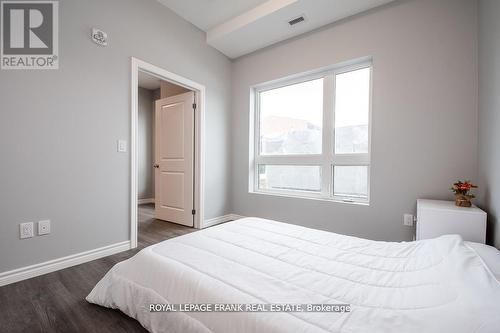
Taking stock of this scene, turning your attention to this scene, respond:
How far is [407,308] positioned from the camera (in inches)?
28.6

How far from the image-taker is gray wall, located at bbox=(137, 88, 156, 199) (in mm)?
5285

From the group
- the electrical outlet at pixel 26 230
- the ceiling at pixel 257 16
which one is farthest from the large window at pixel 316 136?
the electrical outlet at pixel 26 230

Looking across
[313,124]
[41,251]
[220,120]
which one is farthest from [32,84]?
[313,124]

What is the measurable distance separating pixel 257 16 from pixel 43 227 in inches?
124

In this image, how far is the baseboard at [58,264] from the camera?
5.55ft

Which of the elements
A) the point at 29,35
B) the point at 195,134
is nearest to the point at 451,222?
the point at 195,134

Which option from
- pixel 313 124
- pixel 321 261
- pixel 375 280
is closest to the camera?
pixel 375 280

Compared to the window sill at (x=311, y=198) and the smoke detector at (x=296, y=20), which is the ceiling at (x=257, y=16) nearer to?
the smoke detector at (x=296, y=20)

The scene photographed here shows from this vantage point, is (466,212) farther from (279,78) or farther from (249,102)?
(249,102)

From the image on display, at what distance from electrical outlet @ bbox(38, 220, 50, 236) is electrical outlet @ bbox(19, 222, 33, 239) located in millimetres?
50

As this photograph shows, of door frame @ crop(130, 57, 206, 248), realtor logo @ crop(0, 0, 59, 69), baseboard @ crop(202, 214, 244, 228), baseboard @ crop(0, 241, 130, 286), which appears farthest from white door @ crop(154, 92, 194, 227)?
realtor logo @ crop(0, 0, 59, 69)

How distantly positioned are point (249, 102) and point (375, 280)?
307cm

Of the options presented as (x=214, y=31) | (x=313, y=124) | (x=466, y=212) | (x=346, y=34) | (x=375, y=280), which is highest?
(x=214, y=31)

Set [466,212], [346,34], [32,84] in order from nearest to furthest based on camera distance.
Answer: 1. [466,212]
2. [32,84]
3. [346,34]
